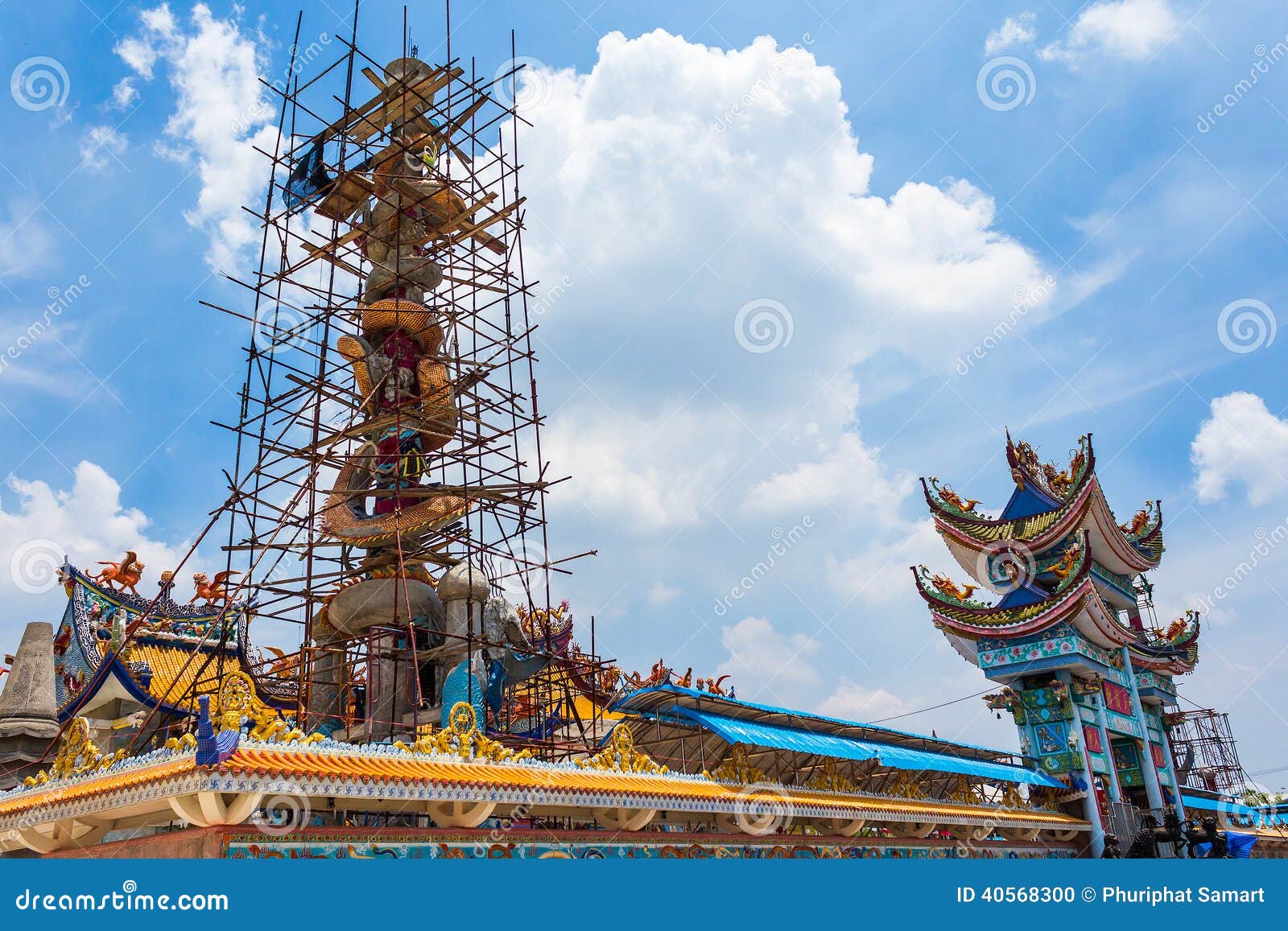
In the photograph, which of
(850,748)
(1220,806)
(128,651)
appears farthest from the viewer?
(1220,806)

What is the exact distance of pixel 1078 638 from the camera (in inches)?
966

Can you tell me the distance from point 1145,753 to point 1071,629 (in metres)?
5.50

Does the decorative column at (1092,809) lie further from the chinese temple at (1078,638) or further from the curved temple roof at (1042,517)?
the curved temple roof at (1042,517)

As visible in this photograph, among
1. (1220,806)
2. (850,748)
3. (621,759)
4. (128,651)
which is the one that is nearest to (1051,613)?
(850,748)

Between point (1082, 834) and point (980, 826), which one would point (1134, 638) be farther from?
point (980, 826)

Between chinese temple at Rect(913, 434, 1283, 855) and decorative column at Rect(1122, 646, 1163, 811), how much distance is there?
3 centimetres

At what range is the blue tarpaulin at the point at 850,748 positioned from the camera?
15383 millimetres

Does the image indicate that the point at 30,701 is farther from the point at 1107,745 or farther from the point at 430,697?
the point at 1107,745

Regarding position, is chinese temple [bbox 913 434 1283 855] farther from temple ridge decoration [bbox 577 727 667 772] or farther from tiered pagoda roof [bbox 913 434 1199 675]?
temple ridge decoration [bbox 577 727 667 772]

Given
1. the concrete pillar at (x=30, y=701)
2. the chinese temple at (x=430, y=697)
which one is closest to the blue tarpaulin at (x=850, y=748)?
the chinese temple at (x=430, y=697)

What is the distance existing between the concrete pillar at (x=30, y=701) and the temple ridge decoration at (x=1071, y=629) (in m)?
20.7

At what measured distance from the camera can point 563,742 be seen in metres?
17.5

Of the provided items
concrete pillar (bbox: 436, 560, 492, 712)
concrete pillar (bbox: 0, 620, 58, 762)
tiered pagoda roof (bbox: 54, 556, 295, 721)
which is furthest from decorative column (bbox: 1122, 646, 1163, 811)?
concrete pillar (bbox: 0, 620, 58, 762)

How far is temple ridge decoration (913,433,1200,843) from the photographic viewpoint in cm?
2462
